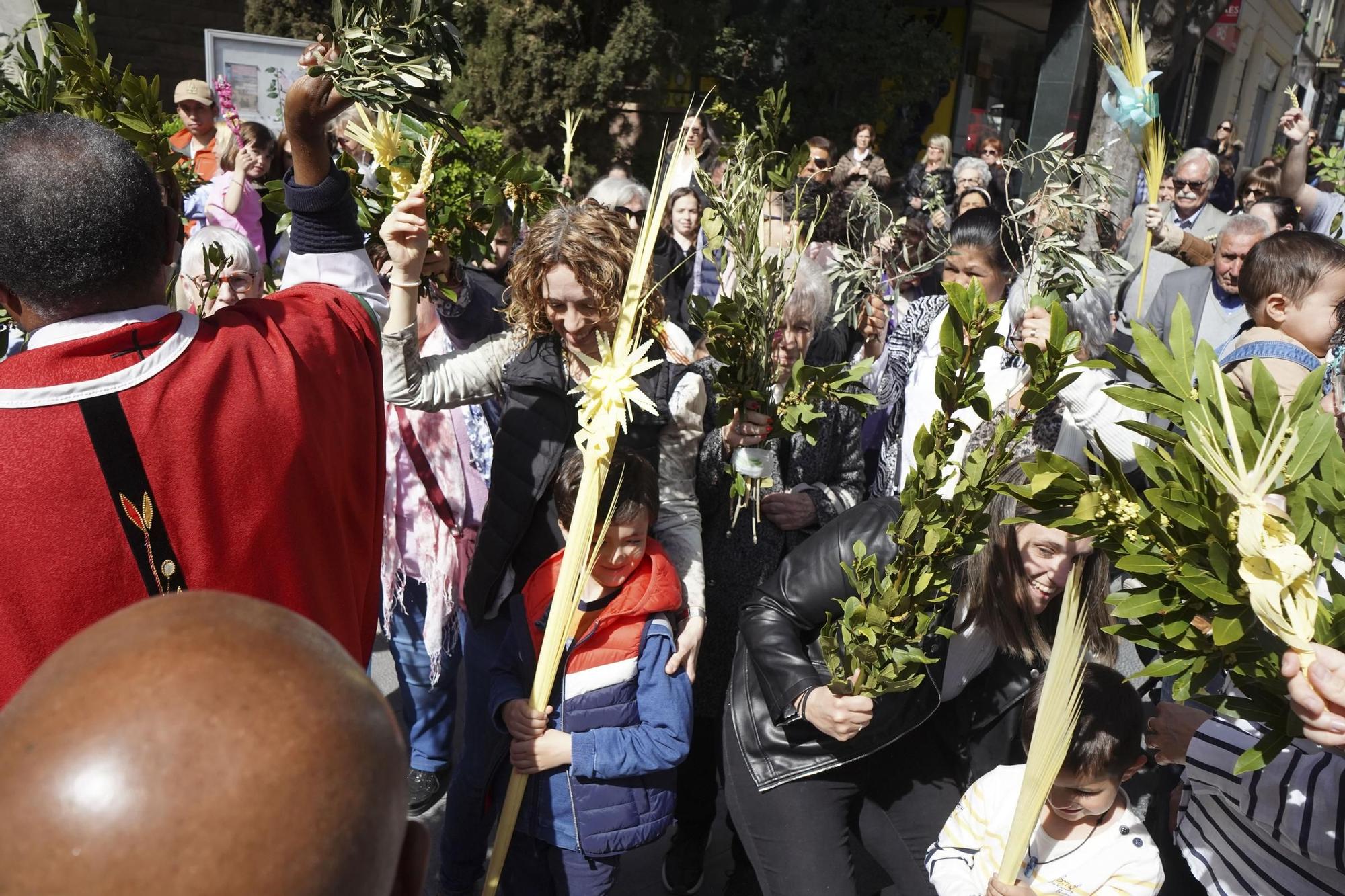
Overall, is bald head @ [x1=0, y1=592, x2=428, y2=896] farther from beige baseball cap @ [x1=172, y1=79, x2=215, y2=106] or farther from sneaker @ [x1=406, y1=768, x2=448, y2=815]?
beige baseball cap @ [x1=172, y1=79, x2=215, y2=106]

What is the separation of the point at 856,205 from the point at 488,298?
269cm

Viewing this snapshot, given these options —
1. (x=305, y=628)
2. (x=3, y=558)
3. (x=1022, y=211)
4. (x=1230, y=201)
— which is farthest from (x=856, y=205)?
(x=1230, y=201)

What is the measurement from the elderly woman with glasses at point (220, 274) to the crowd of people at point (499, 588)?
2 cm

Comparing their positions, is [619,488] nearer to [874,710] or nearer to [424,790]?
[874,710]

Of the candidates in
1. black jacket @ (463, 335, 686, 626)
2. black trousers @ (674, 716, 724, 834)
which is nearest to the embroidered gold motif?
black jacket @ (463, 335, 686, 626)

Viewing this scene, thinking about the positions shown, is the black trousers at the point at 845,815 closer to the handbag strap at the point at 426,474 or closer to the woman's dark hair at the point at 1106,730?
the woman's dark hair at the point at 1106,730

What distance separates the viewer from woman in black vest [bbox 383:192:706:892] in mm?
2850

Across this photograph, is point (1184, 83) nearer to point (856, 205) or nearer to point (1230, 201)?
point (1230, 201)

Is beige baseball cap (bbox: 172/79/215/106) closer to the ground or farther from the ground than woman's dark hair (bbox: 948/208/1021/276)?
farther from the ground

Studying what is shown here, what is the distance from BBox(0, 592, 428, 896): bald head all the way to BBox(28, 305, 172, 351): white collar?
3.09 ft

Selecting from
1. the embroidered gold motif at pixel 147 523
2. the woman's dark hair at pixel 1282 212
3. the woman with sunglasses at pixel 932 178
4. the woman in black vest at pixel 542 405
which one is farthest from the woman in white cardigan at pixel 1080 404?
the woman with sunglasses at pixel 932 178

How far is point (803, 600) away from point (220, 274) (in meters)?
2.02

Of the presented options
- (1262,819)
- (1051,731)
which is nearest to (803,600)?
(1051,731)

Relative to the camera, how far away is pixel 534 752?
8.41ft
